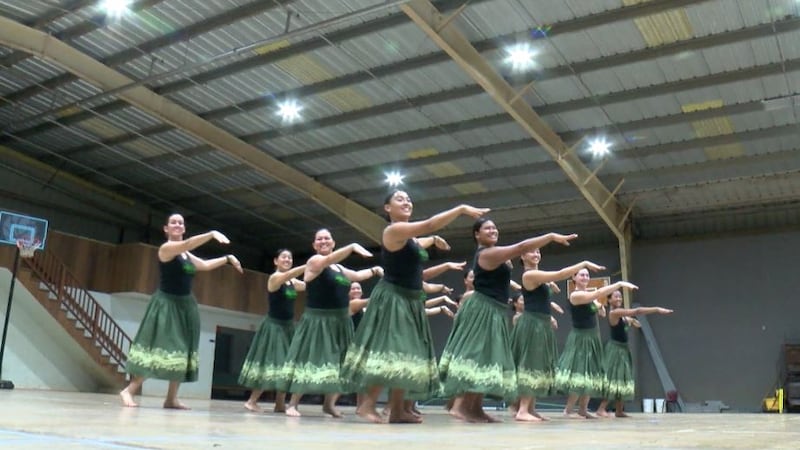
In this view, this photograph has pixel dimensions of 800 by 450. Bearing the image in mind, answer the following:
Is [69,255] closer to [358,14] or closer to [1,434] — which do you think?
[358,14]

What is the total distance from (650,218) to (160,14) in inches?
470

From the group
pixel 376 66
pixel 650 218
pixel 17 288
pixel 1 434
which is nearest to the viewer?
pixel 1 434

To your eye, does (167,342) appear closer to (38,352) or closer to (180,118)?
(180,118)

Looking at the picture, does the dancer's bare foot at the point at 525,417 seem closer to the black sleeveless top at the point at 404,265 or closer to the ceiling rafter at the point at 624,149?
the black sleeveless top at the point at 404,265

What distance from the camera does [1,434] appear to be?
7.06 ft

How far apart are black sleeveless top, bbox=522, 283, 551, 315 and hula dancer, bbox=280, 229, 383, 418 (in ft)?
4.43

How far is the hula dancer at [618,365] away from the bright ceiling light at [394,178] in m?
7.81

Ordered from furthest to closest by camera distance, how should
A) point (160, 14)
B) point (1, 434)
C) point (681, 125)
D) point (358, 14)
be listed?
point (681, 125) < point (160, 14) < point (358, 14) < point (1, 434)

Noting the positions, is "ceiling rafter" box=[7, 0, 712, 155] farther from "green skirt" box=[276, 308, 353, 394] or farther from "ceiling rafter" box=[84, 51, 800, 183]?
"green skirt" box=[276, 308, 353, 394]

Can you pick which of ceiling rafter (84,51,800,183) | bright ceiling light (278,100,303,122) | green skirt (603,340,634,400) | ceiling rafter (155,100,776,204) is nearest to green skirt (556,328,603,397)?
green skirt (603,340,634,400)

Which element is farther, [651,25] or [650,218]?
[650,218]

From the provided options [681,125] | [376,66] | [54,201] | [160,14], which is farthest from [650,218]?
[54,201]

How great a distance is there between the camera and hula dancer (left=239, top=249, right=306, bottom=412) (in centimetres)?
614

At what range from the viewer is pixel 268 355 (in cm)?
634
